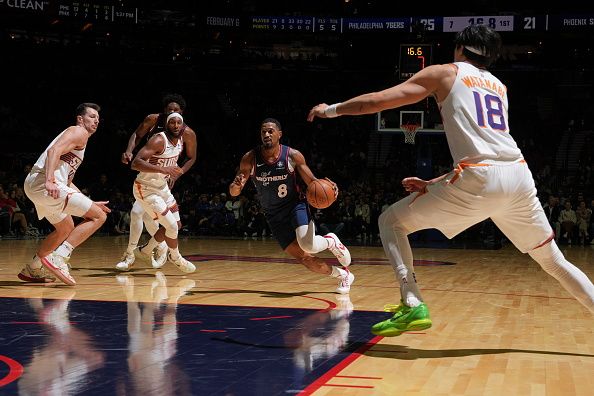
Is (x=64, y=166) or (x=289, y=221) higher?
(x=64, y=166)

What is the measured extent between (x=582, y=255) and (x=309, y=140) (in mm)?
14992

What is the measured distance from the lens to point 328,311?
639 centimetres

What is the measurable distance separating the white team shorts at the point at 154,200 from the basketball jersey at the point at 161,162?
59 millimetres

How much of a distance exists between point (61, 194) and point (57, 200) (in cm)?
10

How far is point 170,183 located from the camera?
9719 mm

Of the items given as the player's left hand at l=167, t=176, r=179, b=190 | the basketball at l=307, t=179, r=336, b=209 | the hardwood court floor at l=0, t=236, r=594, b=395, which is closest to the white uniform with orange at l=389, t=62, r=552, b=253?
the hardwood court floor at l=0, t=236, r=594, b=395

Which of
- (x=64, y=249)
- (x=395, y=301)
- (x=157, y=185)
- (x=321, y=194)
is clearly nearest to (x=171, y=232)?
(x=157, y=185)

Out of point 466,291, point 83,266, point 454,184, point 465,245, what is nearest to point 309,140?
point 465,245

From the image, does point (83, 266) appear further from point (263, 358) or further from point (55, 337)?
point (263, 358)

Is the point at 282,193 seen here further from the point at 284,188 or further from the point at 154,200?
the point at 154,200

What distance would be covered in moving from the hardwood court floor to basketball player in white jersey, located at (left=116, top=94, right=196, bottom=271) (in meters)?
0.21

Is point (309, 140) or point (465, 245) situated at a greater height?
point (309, 140)

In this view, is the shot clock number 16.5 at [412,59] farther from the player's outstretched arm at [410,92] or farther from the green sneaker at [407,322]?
the green sneaker at [407,322]

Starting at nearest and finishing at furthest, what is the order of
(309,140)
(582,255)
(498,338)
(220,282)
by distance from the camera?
(498,338) → (220,282) → (582,255) → (309,140)
